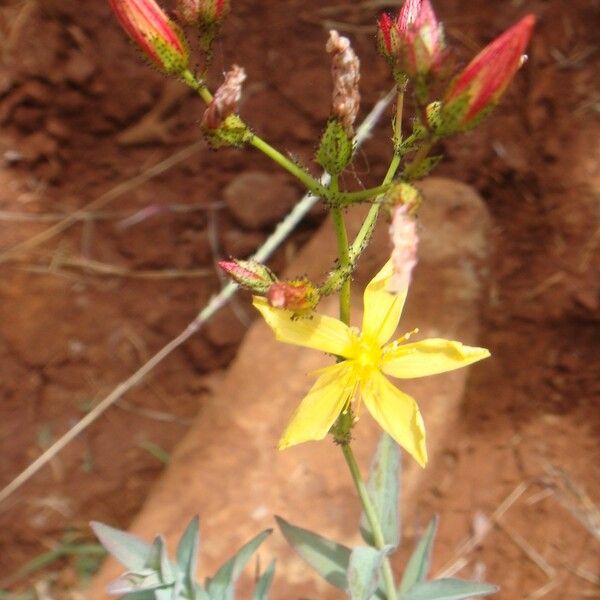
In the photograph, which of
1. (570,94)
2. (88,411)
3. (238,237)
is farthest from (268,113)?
(88,411)

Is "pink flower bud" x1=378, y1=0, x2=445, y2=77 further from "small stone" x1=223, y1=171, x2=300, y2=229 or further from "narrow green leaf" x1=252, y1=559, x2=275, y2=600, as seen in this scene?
"small stone" x1=223, y1=171, x2=300, y2=229

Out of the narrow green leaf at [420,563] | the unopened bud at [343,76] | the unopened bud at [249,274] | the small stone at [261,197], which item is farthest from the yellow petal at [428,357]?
the small stone at [261,197]

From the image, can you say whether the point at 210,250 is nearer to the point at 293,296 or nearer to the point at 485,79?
the point at 293,296

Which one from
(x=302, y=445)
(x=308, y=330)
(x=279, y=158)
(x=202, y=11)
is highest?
(x=202, y=11)

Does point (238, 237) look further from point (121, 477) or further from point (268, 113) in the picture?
point (121, 477)

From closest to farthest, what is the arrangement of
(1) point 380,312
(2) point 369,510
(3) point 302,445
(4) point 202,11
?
1. (4) point 202,11
2. (1) point 380,312
3. (2) point 369,510
4. (3) point 302,445

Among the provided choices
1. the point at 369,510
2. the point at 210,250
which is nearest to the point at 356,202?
the point at 369,510

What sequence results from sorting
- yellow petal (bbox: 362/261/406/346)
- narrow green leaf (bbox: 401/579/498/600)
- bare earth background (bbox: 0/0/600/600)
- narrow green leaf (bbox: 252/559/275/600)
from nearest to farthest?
1. yellow petal (bbox: 362/261/406/346)
2. narrow green leaf (bbox: 401/579/498/600)
3. narrow green leaf (bbox: 252/559/275/600)
4. bare earth background (bbox: 0/0/600/600)

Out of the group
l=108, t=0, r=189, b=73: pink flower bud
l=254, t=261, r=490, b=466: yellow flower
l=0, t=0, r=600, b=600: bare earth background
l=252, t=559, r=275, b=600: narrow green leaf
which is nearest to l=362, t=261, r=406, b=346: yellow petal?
l=254, t=261, r=490, b=466: yellow flower
